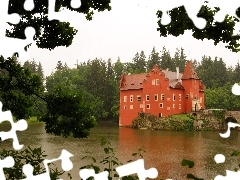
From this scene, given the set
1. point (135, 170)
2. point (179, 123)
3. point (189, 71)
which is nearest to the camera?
point (135, 170)

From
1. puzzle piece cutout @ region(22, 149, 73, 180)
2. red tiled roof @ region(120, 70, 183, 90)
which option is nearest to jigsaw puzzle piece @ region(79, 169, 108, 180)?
puzzle piece cutout @ region(22, 149, 73, 180)

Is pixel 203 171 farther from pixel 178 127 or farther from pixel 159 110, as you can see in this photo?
pixel 159 110

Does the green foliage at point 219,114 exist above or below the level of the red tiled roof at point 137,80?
below

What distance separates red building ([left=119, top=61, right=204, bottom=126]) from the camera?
53938 millimetres

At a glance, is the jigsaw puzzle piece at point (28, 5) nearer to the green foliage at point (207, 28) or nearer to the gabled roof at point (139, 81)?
the green foliage at point (207, 28)

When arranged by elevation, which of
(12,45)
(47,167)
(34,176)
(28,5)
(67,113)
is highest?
(28,5)

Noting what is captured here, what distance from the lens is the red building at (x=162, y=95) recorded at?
2124 inches

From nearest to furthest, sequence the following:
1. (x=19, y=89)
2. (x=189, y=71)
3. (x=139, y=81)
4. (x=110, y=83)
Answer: (x=19, y=89) < (x=189, y=71) < (x=139, y=81) < (x=110, y=83)

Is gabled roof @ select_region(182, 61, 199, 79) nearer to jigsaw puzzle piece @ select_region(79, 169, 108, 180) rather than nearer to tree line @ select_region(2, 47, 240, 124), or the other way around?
tree line @ select_region(2, 47, 240, 124)

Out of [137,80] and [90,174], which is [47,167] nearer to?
[90,174]

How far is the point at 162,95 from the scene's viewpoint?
54.2 m

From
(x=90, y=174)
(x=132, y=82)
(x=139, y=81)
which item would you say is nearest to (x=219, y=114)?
(x=139, y=81)

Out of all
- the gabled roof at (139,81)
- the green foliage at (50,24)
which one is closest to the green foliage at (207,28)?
the green foliage at (50,24)

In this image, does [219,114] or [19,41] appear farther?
[219,114]
